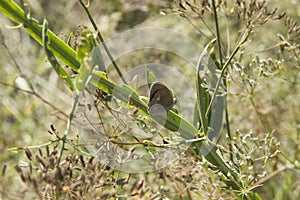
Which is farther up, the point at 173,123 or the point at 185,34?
the point at 185,34

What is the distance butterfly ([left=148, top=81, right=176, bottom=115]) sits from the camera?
0.83 m

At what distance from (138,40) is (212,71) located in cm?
124

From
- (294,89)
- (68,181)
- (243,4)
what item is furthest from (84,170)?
(294,89)

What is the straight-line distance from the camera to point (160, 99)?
0.85m

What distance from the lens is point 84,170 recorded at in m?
0.79

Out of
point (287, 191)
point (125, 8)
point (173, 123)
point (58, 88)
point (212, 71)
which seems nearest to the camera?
point (173, 123)

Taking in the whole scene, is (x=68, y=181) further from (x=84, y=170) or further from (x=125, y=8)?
(x=125, y=8)

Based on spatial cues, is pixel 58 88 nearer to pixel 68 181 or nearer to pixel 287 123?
pixel 287 123

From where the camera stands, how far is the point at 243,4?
1098 millimetres

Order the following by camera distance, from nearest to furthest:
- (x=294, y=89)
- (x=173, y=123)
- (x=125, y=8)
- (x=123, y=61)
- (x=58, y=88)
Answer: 1. (x=173, y=123)
2. (x=294, y=89)
3. (x=123, y=61)
4. (x=125, y=8)
5. (x=58, y=88)

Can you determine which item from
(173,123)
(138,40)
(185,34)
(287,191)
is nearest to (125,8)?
(138,40)

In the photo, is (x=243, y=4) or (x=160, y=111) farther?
(x=243, y=4)

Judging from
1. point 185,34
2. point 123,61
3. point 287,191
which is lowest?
point 287,191

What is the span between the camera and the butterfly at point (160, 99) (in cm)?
83
